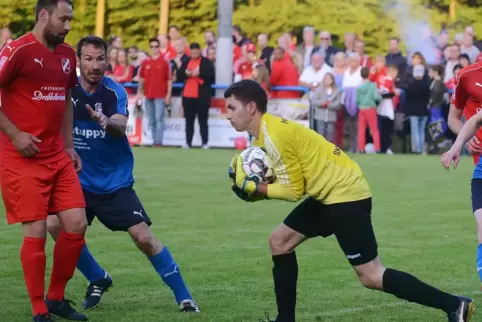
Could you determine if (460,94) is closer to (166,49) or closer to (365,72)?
(365,72)

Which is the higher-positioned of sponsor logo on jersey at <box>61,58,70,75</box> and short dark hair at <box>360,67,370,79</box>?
sponsor logo on jersey at <box>61,58,70,75</box>

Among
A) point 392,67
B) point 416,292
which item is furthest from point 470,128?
point 392,67

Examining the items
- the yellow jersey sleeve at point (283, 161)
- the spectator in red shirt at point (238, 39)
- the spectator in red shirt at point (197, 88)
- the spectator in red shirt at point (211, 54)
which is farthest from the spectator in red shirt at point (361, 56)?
the yellow jersey sleeve at point (283, 161)

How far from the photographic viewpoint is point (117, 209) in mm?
8289

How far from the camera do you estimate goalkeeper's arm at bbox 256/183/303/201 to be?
700cm

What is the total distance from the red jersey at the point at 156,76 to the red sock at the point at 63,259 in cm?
1779

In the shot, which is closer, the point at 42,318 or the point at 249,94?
the point at 249,94

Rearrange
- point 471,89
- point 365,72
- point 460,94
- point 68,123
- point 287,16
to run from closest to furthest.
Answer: point 68,123 → point 471,89 → point 460,94 → point 365,72 → point 287,16

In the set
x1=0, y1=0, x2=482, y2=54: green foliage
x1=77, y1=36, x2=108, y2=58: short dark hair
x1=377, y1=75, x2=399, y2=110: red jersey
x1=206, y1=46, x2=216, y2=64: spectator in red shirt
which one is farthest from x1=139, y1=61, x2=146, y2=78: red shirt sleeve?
x1=77, y1=36, x2=108, y2=58: short dark hair

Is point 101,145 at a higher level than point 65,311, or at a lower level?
higher

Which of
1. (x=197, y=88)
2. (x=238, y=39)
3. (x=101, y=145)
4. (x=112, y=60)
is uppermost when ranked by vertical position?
(x=238, y=39)

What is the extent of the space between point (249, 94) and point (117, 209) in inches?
65.0

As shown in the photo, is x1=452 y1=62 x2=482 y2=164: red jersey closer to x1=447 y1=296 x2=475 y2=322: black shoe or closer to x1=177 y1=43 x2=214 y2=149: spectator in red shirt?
x1=447 y1=296 x2=475 y2=322: black shoe

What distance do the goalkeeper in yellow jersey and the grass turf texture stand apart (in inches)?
30.6
